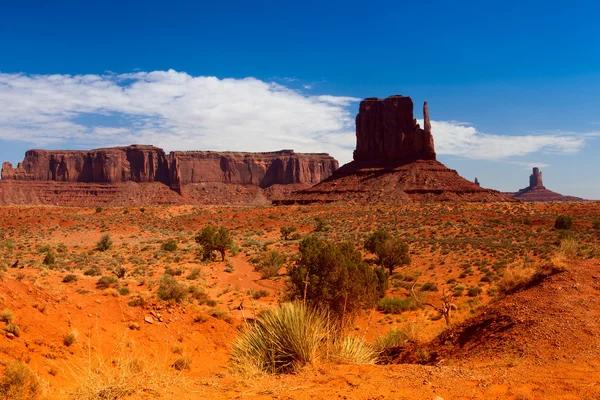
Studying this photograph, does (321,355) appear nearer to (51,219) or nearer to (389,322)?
(389,322)

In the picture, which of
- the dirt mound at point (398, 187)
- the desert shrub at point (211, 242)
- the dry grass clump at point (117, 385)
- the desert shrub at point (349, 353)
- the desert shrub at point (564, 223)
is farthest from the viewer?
the dirt mound at point (398, 187)

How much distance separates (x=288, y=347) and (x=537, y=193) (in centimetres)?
19301

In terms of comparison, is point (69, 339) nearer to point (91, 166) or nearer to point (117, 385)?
point (117, 385)

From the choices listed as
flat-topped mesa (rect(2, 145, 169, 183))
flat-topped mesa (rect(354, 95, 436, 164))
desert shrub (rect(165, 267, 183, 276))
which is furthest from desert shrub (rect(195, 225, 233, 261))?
flat-topped mesa (rect(2, 145, 169, 183))

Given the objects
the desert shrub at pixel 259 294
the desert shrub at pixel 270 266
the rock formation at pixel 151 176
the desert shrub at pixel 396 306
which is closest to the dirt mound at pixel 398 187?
the desert shrub at pixel 270 266

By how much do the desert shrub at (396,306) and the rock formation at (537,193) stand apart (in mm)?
168265

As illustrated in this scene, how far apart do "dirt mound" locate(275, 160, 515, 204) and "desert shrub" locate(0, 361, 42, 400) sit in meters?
69.9

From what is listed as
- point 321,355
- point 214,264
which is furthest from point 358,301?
point 214,264

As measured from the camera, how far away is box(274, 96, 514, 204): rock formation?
76562 mm

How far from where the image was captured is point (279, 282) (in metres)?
20.3

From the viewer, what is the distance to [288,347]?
620 centimetres

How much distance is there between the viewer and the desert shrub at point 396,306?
1574 cm

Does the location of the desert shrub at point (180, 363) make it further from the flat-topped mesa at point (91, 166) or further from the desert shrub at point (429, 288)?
the flat-topped mesa at point (91, 166)

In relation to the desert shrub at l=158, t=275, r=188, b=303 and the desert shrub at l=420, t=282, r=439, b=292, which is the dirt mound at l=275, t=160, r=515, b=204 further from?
the desert shrub at l=158, t=275, r=188, b=303
